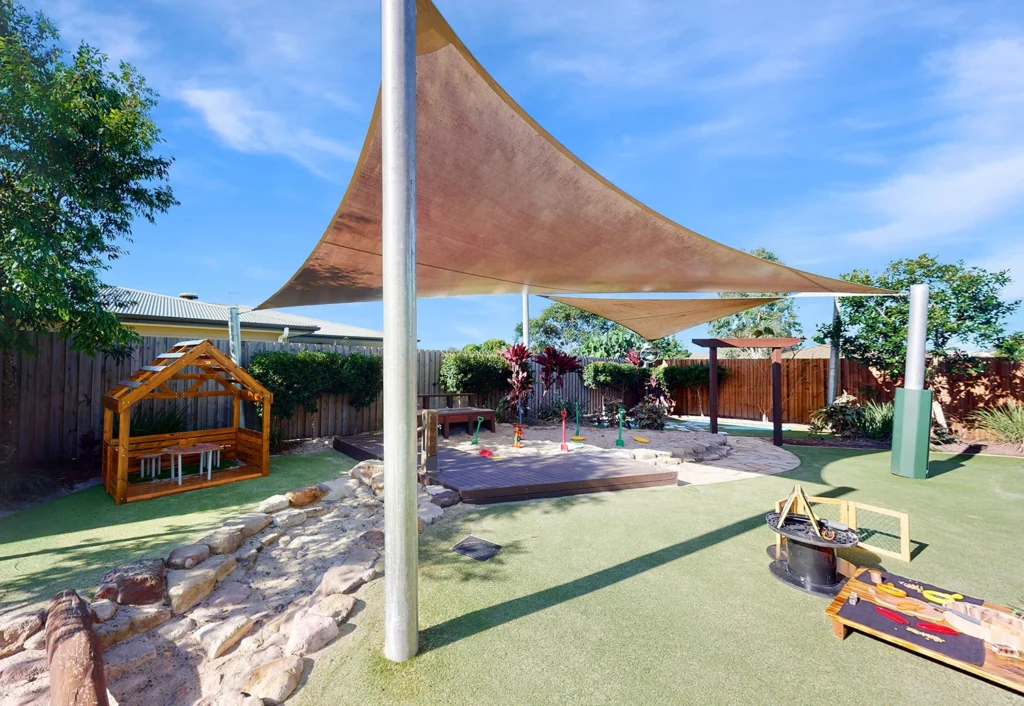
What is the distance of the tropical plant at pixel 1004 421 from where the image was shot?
7.21 m

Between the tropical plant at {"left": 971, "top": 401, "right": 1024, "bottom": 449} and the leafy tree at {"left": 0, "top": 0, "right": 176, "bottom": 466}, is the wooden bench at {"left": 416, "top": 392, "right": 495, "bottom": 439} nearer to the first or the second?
the leafy tree at {"left": 0, "top": 0, "right": 176, "bottom": 466}

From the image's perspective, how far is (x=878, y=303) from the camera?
28.3 ft

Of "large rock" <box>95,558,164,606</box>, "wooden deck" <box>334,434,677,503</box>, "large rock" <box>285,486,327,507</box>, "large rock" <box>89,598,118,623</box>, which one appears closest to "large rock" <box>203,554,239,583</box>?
"large rock" <box>95,558,164,606</box>

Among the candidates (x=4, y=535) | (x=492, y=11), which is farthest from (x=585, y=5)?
(x=4, y=535)

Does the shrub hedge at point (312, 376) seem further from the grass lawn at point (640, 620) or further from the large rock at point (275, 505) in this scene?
the grass lawn at point (640, 620)

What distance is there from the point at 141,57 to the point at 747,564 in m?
7.03

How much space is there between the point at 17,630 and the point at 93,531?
5.15 feet

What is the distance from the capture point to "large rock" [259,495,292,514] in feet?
10.8

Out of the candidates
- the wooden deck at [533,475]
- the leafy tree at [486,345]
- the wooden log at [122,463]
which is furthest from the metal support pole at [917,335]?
the leafy tree at [486,345]

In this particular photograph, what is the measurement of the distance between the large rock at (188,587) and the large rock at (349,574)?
56 centimetres

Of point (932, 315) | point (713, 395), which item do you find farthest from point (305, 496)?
point (932, 315)

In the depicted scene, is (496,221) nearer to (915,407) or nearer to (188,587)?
(188,587)

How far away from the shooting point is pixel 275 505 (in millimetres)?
3320

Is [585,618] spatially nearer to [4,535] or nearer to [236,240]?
[4,535]
